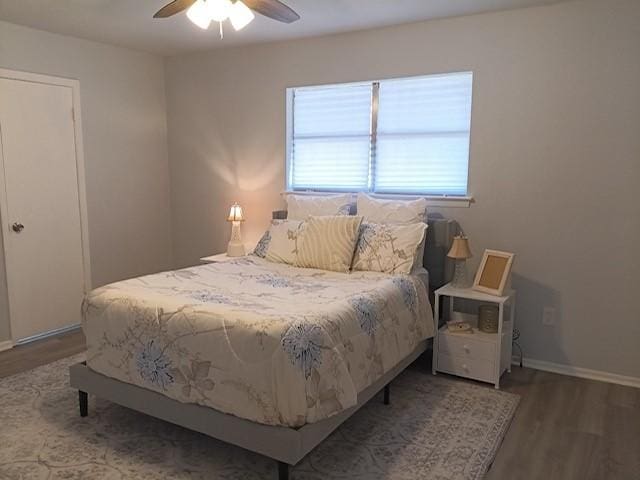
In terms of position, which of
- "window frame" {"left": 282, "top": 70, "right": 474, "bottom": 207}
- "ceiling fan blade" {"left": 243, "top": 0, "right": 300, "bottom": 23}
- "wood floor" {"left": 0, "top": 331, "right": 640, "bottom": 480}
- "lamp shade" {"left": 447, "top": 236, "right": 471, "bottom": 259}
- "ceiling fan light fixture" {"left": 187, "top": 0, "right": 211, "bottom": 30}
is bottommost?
"wood floor" {"left": 0, "top": 331, "right": 640, "bottom": 480}

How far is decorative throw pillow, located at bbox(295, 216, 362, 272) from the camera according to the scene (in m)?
3.38

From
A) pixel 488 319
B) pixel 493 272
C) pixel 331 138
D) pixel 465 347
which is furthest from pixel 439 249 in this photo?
pixel 331 138

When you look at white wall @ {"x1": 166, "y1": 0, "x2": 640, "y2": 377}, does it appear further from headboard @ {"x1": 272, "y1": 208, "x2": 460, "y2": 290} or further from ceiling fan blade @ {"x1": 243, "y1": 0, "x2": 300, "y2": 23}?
ceiling fan blade @ {"x1": 243, "y1": 0, "x2": 300, "y2": 23}

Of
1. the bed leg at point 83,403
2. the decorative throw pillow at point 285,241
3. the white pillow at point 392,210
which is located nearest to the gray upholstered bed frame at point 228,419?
the bed leg at point 83,403

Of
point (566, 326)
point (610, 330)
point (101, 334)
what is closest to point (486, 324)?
point (566, 326)

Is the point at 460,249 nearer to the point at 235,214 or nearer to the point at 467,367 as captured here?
the point at 467,367

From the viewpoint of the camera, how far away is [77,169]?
427 cm

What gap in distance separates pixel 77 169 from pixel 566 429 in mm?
4077

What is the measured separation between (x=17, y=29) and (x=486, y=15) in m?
3.43

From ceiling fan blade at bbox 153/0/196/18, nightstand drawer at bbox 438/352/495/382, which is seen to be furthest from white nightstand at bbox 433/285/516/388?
ceiling fan blade at bbox 153/0/196/18

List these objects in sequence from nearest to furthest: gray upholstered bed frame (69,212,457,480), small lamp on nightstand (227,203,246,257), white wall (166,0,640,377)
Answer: gray upholstered bed frame (69,212,457,480) < white wall (166,0,640,377) < small lamp on nightstand (227,203,246,257)

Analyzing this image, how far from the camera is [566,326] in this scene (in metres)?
3.38

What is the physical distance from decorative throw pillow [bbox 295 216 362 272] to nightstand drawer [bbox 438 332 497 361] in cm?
81

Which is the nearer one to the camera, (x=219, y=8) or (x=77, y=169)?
(x=219, y=8)
